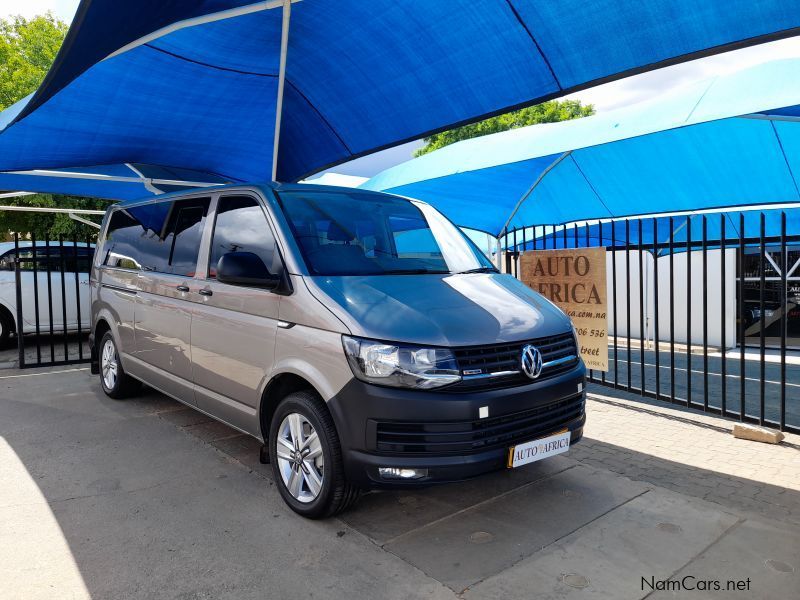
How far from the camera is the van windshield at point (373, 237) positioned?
3762mm

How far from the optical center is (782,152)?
877 centimetres

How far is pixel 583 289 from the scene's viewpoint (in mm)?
6879

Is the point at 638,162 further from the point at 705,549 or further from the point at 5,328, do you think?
the point at 5,328

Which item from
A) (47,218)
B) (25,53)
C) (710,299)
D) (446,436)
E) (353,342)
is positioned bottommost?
(446,436)

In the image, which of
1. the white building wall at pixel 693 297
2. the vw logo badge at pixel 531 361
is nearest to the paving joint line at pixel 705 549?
the vw logo badge at pixel 531 361

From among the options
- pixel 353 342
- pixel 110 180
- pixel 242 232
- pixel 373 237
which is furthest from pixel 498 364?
pixel 110 180

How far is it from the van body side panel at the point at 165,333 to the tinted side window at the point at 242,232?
0.45 meters

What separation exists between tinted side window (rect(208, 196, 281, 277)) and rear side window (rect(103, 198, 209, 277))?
256mm

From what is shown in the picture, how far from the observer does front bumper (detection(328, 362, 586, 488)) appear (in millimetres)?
2992

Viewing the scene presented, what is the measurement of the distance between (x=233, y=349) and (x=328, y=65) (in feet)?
14.8

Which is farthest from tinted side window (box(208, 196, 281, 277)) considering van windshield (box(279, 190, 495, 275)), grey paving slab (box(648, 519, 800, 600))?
grey paving slab (box(648, 519, 800, 600))

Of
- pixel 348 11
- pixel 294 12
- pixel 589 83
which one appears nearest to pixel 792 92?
pixel 589 83

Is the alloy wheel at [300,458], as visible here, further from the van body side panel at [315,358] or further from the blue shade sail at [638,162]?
the blue shade sail at [638,162]

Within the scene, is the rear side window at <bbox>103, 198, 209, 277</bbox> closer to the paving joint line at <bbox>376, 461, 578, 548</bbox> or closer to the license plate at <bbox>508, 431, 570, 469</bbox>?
the paving joint line at <bbox>376, 461, 578, 548</bbox>
